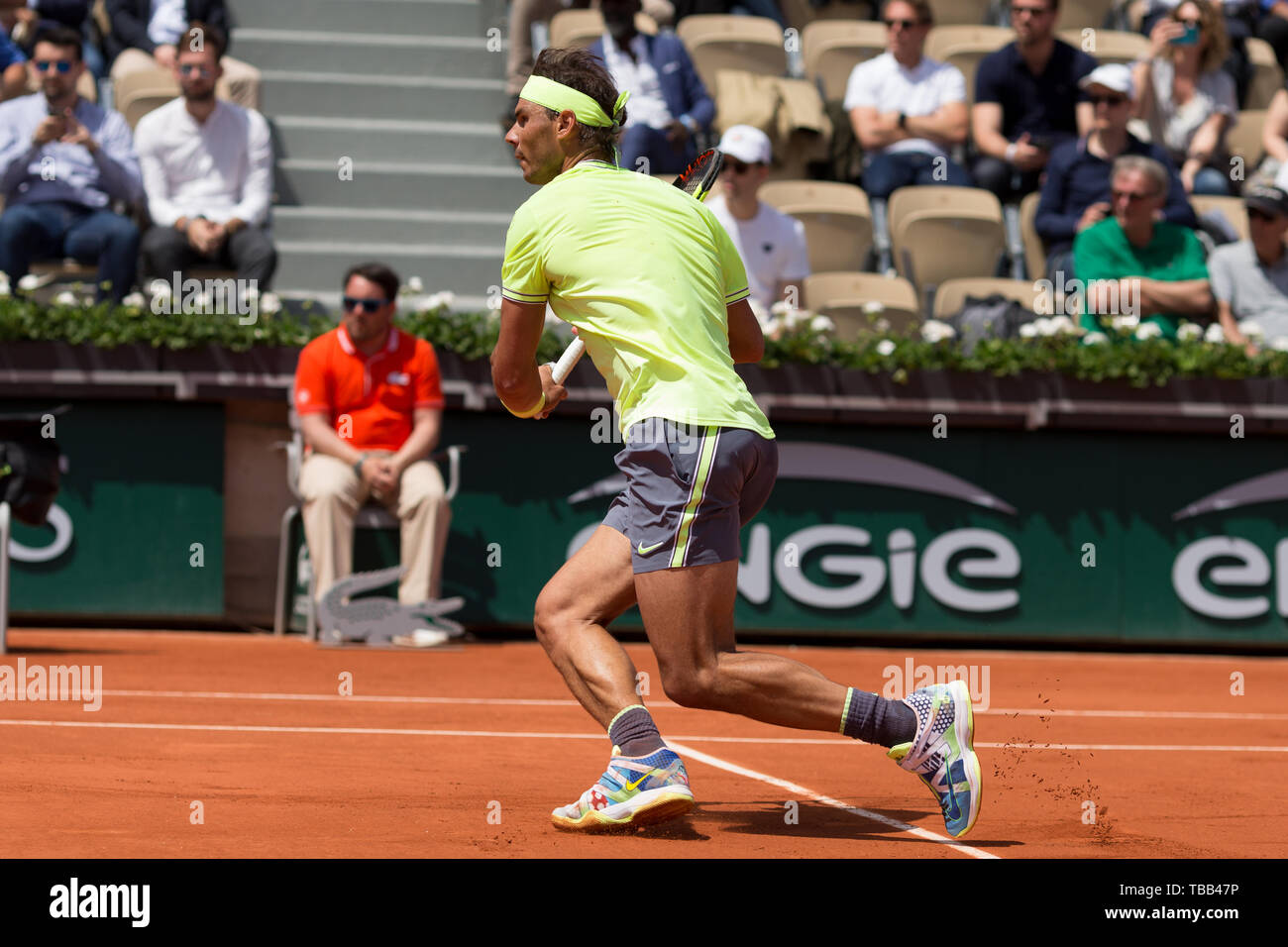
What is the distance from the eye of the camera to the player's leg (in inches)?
180

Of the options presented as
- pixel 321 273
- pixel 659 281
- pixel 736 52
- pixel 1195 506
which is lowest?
pixel 1195 506

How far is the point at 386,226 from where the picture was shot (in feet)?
40.9

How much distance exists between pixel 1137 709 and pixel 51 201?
718cm

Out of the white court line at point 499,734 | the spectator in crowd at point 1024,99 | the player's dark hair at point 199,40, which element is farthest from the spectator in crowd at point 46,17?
the white court line at point 499,734

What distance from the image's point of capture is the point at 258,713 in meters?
6.89

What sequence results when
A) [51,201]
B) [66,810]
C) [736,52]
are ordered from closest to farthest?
[66,810], [51,201], [736,52]

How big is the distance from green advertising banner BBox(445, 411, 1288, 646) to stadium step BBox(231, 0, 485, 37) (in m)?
5.06

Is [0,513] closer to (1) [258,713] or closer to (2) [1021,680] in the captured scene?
(1) [258,713]

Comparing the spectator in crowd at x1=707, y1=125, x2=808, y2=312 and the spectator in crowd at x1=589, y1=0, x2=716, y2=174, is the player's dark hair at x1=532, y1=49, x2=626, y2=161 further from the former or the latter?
the spectator in crowd at x1=589, y1=0, x2=716, y2=174

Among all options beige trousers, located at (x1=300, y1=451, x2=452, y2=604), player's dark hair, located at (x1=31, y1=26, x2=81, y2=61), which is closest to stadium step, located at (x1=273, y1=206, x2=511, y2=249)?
player's dark hair, located at (x1=31, y1=26, x2=81, y2=61)

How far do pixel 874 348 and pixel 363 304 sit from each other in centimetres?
287

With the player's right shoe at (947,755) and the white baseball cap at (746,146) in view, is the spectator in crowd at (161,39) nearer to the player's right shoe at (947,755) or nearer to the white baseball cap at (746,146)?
the white baseball cap at (746,146)

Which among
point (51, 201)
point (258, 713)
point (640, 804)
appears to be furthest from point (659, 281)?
point (51, 201)

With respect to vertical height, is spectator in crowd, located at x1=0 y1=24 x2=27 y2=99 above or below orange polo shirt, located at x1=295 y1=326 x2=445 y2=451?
above
